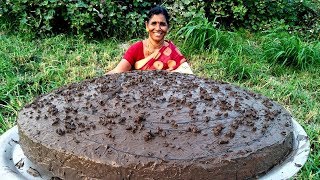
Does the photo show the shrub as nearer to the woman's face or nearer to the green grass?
the green grass

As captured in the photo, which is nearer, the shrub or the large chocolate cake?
the large chocolate cake

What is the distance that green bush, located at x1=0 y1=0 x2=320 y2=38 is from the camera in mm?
5312

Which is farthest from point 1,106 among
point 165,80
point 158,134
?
point 158,134

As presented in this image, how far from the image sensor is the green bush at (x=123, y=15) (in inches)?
209

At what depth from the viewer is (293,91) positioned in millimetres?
4254

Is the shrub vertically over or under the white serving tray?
under

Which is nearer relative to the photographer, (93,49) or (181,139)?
(181,139)

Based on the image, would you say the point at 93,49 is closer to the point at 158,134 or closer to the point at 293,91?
the point at 293,91

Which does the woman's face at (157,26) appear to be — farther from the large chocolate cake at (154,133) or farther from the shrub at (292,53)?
the shrub at (292,53)

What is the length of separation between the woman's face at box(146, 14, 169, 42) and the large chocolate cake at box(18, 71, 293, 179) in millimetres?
1196

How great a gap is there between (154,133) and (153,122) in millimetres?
80

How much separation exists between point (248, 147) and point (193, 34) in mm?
3476

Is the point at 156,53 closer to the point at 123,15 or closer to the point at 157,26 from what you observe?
the point at 157,26

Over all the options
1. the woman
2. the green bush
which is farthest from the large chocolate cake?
the green bush
